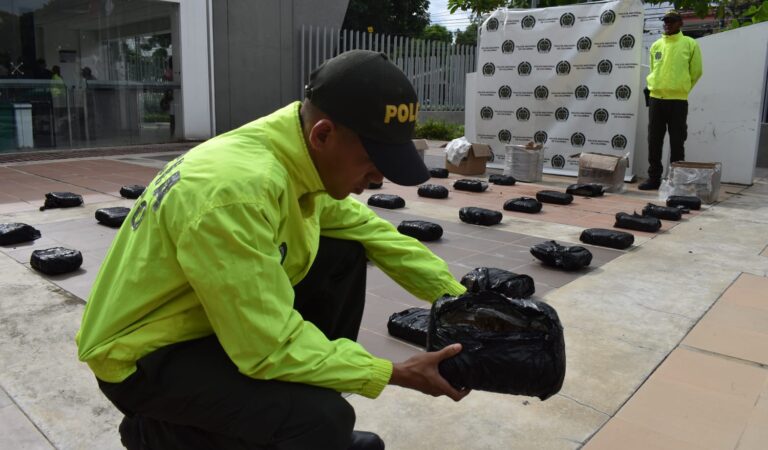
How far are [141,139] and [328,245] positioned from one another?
42.5 ft

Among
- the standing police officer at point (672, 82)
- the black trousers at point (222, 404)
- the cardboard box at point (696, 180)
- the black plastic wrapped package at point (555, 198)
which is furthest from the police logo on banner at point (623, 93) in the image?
the black trousers at point (222, 404)

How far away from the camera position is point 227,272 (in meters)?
1.49

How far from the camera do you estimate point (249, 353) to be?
1.55 metres

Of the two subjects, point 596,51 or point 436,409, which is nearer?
point 436,409

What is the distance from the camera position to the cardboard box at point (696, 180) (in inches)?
314

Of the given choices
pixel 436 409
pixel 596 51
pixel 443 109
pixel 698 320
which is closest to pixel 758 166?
pixel 596 51

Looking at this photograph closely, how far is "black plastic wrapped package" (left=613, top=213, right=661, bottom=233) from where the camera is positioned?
6.29 m

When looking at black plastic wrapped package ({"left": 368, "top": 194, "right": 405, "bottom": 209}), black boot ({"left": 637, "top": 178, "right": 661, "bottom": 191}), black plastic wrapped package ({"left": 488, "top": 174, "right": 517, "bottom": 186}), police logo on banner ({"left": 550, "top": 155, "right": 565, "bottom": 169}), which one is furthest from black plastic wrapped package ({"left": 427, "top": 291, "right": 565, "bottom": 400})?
police logo on banner ({"left": 550, "top": 155, "right": 565, "bottom": 169})

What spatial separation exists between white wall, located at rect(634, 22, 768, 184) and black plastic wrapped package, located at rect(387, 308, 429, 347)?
769cm

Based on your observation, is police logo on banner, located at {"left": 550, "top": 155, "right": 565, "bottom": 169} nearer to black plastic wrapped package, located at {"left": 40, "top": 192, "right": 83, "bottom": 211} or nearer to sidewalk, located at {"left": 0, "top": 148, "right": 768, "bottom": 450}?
sidewalk, located at {"left": 0, "top": 148, "right": 768, "bottom": 450}

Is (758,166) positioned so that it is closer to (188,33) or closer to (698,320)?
(698,320)

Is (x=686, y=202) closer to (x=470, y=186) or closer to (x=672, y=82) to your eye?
(x=672, y=82)

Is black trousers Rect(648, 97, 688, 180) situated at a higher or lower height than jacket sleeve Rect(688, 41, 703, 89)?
lower

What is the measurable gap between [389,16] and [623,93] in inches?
1180
